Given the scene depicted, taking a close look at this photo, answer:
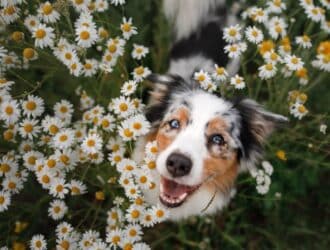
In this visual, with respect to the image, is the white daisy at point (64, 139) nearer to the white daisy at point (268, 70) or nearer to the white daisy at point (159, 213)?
the white daisy at point (159, 213)

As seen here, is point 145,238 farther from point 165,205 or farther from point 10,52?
point 10,52

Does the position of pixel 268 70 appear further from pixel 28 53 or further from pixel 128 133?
pixel 28 53

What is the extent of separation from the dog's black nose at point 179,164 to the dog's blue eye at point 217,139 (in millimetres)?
263

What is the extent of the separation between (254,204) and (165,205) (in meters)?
1.31

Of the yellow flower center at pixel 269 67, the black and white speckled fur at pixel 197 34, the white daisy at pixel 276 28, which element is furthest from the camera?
the black and white speckled fur at pixel 197 34

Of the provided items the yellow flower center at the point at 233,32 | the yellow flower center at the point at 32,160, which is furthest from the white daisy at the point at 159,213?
the yellow flower center at the point at 233,32

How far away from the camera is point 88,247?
233 cm

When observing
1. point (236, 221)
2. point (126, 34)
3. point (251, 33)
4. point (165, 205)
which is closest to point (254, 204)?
point (236, 221)

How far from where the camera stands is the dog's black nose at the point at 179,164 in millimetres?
2178

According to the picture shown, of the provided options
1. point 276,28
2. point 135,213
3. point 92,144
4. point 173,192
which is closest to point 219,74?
point 276,28

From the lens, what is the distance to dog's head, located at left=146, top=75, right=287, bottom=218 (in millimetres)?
2252

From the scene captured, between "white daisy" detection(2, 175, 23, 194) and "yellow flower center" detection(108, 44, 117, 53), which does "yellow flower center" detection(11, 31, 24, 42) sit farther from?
"white daisy" detection(2, 175, 23, 194)

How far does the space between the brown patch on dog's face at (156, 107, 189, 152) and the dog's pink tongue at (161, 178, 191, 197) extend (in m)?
0.21

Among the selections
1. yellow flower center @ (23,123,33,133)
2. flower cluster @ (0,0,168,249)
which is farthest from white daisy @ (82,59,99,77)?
yellow flower center @ (23,123,33,133)
